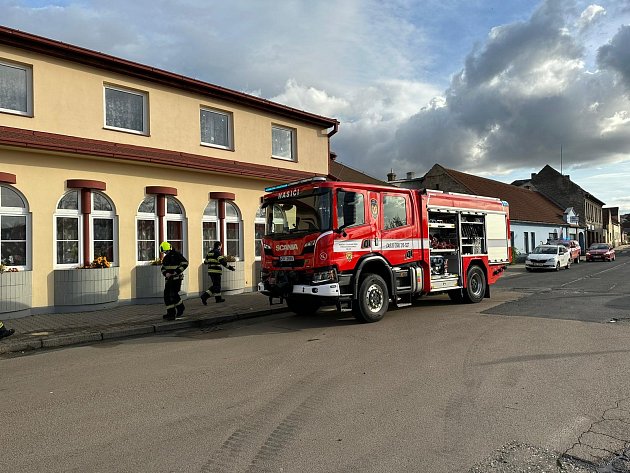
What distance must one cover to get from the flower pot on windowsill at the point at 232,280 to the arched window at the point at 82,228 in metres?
2.82

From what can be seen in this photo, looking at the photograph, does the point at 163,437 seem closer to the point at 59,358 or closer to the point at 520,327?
the point at 59,358

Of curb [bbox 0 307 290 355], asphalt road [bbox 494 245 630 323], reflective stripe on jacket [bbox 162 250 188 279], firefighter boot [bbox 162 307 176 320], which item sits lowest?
asphalt road [bbox 494 245 630 323]

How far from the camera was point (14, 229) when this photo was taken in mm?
10742

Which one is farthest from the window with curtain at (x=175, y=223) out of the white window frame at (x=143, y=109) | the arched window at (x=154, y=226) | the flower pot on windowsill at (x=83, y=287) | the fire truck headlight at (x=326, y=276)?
the fire truck headlight at (x=326, y=276)

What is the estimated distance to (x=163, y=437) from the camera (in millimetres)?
4074

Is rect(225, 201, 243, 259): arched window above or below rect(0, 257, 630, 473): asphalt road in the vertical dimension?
above

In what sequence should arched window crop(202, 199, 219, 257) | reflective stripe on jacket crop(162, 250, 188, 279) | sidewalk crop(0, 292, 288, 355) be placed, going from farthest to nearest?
arched window crop(202, 199, 219, 257)
reflective stripe on jacket crop(162, 250, 188, 279)
sidewalk crop(0, 292, 288, 355)

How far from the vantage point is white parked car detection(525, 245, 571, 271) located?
85.1 ft

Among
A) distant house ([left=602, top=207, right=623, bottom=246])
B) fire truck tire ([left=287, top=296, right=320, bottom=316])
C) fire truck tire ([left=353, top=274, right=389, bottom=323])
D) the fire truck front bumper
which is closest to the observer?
the fire truck front bumper

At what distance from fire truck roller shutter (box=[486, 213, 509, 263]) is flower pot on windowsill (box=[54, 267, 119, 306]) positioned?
389 inches

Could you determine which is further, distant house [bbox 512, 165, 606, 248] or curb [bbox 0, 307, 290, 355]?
distant house [bbox 512, 165, 606, 248]

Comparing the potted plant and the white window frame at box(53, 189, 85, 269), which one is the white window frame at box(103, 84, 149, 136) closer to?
the white window frame at box(53, 189, 85, 269)

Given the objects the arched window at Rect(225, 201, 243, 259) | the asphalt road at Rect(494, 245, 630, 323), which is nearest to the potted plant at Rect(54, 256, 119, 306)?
the arched window at Rect(225, 201, 243, 259)

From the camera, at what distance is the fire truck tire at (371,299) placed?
368 inches
